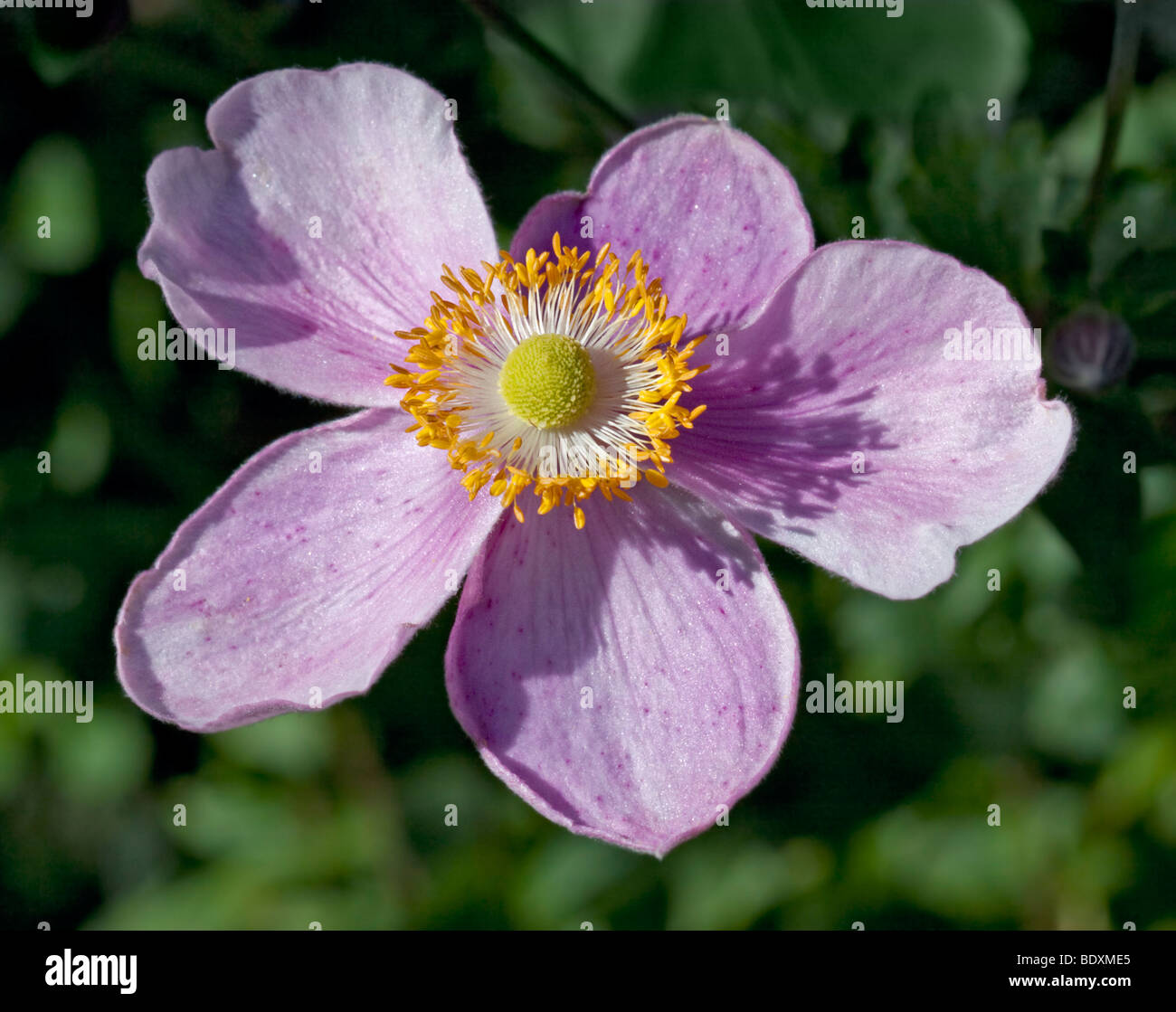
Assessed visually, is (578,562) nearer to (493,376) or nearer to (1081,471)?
(493,376)

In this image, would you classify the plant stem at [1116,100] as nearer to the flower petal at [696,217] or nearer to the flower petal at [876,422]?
the flower petal at [876,422]

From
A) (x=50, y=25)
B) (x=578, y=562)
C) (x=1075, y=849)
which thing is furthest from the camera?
(x=1075, y=849)

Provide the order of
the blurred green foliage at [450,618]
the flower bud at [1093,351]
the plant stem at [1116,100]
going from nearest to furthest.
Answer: the flower bud at [1093,351] < the plant stem at [1116,100] < the blurred green foliage at [450,618]

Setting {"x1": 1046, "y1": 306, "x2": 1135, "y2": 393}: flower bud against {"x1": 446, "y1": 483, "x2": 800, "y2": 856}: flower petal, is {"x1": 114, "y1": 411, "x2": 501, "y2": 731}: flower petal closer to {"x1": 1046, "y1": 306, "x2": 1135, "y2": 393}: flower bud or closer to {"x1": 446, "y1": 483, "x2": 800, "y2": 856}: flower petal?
{"x1": 446, "y1": 483, "x2": 800, "y2": 856}: flower petal

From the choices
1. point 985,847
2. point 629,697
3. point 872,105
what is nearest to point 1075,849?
point 985,847

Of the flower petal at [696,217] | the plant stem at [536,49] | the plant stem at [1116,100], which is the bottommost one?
the flower petal at [696,217]

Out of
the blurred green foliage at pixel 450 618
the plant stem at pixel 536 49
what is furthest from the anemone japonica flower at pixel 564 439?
the blurred green foliage at pixel 450 618

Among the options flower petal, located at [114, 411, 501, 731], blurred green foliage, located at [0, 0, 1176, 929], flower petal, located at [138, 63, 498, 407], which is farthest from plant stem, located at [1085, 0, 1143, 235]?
flower petal, located at [114, 411, 501, 731]
